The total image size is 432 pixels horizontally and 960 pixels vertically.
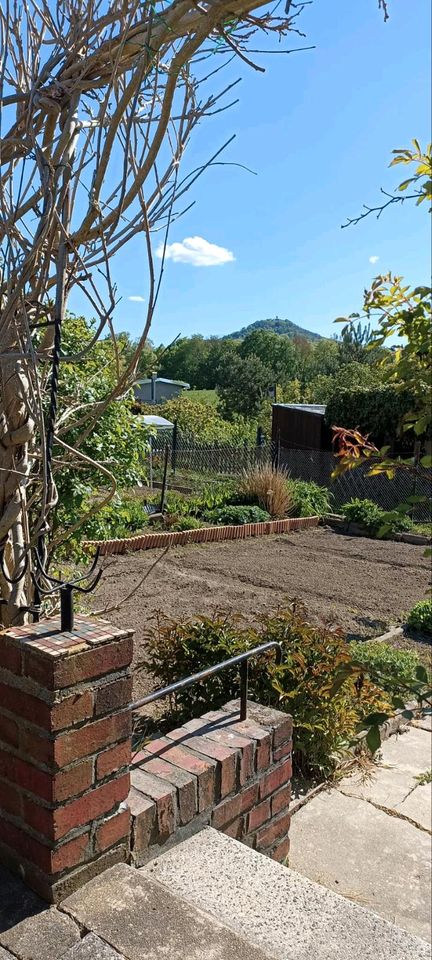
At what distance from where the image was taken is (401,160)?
174cm

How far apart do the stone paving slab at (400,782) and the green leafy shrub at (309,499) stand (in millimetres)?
8768

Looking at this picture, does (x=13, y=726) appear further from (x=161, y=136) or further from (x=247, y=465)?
(x=247, y=465)

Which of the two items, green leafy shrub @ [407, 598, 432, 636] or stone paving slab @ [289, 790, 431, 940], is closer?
stone paving slab @ [289, 790, 431, 940]

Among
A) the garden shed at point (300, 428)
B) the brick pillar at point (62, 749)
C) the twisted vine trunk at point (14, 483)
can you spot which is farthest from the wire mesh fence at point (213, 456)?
the brick pillar at point (62, 749)

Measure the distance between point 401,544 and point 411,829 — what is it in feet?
28.3

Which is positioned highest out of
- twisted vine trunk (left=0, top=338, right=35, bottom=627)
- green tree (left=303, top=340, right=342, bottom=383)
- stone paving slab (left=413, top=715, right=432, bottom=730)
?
green tree (left=303, top=340, right=342, bottom=383)

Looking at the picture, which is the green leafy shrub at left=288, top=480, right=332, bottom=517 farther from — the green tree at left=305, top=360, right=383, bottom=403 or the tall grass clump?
the green tree at left=305, top=360, right=383, bottom=403

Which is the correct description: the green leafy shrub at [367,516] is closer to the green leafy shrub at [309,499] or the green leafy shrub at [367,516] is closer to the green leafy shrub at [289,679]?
the green leafy shrub at [309,499]

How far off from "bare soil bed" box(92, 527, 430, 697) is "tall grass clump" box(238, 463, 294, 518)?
1171 millimetres

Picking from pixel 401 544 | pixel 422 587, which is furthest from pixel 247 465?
pixel 422 587

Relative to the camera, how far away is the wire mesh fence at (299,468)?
13.9 meters

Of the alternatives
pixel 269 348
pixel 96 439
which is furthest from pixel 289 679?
pixel 269 348

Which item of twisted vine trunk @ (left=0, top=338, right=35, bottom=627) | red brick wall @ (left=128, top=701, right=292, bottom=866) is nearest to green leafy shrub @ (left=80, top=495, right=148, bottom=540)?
red brick wall @ (left=128, top=701, right=292, bottom=866)

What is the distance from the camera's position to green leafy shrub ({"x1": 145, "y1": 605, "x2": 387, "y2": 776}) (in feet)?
10.9
